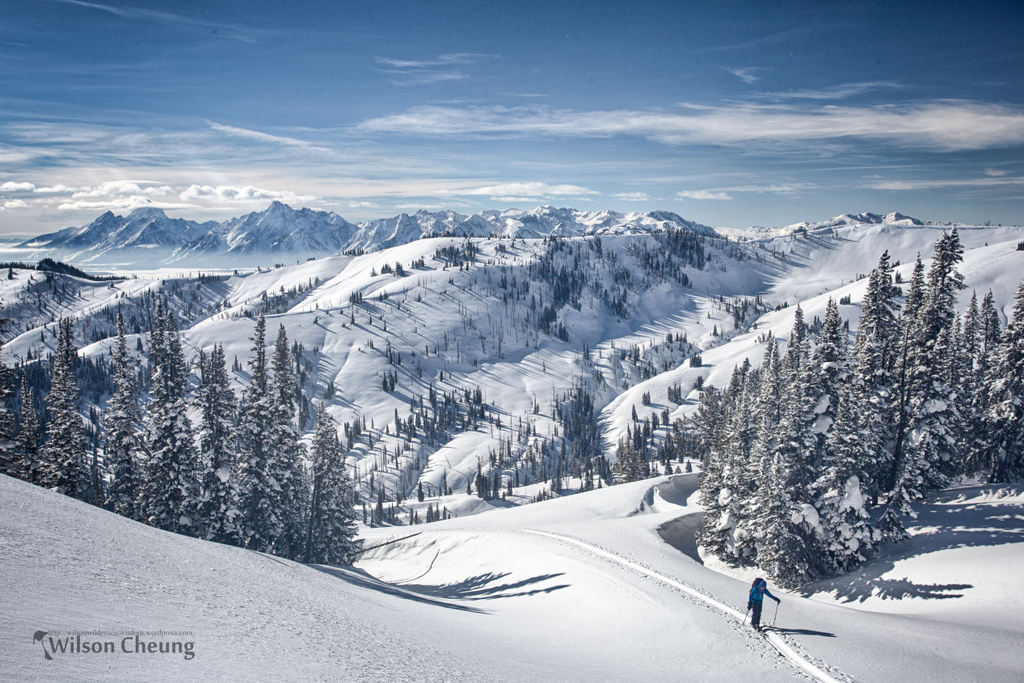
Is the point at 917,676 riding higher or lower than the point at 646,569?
higher

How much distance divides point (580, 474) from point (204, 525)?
143705 mm

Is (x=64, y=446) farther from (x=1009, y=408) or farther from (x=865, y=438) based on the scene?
(x=1009, y=408)

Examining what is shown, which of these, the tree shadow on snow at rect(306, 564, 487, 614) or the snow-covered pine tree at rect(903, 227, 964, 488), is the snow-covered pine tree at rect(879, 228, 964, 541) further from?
the tree shadow on snow at rect(306, 564, 487, 614)

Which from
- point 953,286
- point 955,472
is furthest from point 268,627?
point 955,472

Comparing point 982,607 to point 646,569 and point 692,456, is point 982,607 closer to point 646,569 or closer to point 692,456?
point 646,569

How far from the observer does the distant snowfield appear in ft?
33.4

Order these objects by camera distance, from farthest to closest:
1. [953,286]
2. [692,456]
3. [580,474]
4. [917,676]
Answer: [580,474] < [692,456] < [953,286] < [917,676]

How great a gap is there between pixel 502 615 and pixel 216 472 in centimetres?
2424

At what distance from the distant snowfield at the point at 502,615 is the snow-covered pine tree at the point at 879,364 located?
4452 millimetres

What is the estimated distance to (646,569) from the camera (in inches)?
1186

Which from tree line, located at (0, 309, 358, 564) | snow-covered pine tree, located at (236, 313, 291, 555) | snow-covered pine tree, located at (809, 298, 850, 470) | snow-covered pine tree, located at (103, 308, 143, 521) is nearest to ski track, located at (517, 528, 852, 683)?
snow-covered pine tree, located at (809, 298, 850, 470)

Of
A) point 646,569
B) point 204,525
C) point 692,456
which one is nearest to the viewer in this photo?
point 646,569

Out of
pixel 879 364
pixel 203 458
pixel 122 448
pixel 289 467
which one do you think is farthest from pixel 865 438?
pixel 122 448

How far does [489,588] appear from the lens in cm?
3259
